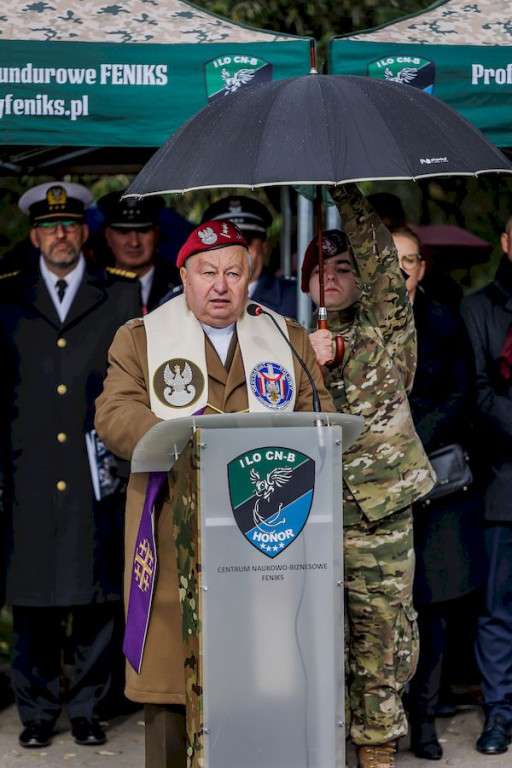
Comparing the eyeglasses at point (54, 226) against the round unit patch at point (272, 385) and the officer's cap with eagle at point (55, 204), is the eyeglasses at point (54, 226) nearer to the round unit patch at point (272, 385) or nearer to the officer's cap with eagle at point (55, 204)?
the officer's cap with eagle at point (55, 204)

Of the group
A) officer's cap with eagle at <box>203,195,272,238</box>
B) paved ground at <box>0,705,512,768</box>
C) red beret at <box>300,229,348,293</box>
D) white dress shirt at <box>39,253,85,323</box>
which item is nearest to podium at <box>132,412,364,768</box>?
red beret at <box>300,229,348,293</box>

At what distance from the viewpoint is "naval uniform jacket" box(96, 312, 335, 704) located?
4.58 metres

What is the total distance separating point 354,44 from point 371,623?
209 centimetres

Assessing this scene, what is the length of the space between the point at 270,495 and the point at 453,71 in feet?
7.29

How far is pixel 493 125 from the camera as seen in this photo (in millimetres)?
5723

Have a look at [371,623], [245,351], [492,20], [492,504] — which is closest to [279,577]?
[245,351]

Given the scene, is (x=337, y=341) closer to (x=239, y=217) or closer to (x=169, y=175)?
(x=169, y=175)

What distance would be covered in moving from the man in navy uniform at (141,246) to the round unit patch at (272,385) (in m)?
2.38

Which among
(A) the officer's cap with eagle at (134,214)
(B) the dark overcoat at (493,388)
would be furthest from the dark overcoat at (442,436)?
(A) the officer's cap with eagle at (134,214)

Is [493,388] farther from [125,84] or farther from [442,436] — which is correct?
[125,84]

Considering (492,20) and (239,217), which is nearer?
(492,20)

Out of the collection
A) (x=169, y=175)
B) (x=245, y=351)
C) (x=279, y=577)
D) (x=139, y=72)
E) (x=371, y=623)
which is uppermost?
(x=139, y=72)

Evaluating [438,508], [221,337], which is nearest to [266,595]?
[221,337]

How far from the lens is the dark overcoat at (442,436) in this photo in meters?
5.92
